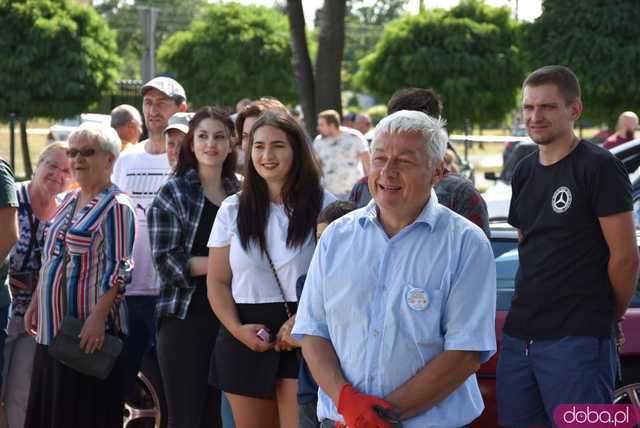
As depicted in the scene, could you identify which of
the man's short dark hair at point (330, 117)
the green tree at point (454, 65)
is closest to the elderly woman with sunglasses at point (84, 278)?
the man's short dark hair at point (330, 117)

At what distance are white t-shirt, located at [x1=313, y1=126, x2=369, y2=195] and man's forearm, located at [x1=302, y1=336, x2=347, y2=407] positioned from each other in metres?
10.1

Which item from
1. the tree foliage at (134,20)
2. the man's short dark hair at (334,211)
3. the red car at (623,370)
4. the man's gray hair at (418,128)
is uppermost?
the tree foliage at (134,20)

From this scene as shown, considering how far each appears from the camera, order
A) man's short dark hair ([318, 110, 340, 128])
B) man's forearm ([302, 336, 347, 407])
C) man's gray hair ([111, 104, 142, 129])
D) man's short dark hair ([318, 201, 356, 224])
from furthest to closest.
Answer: man's short dark hair ([318, 110, 340, 128]), man's gray hair ([111, 104, 142, 129]), man's short dark hair ([318, 201, 356, 224]), man's forearm ([302, 336, 347, 407])

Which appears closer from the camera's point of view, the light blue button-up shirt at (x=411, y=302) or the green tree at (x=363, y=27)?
the light blue button-up shirt at (x=411, y=302)

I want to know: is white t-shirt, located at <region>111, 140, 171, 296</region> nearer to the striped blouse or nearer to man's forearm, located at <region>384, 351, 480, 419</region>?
the striped blouse

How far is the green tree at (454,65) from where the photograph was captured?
27828 millimetres

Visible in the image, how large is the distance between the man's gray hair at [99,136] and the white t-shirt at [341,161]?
8.07m

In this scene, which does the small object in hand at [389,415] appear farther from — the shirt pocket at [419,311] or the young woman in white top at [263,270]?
the young woman in white top at [263,270]

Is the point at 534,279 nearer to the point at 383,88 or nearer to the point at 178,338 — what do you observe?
the point at 178,338

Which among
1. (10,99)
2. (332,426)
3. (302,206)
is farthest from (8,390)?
(10,99)

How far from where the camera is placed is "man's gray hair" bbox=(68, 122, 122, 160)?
19.0 feet

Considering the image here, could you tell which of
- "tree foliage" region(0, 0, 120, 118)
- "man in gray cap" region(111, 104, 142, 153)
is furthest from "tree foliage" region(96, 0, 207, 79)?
"man in gray cap" region(111, 104, 142, 153)

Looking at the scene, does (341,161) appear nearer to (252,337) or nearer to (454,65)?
(252,337)

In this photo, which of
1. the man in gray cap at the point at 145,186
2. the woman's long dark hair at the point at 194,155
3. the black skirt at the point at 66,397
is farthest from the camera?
the man in gray cap at the point at 145,186
